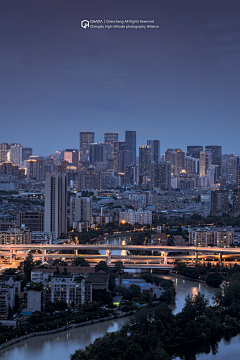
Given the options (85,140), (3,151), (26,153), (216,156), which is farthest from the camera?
(26,153)

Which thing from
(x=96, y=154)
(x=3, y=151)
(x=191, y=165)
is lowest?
(x=191, y=165)

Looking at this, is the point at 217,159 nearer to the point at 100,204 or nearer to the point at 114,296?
the point at 100,204

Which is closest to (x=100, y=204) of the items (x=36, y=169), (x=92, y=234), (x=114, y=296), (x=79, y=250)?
(x=92, y=234)

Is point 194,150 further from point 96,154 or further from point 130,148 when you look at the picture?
point 96,154

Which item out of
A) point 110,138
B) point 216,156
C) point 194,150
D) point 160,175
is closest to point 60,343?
point 160,175

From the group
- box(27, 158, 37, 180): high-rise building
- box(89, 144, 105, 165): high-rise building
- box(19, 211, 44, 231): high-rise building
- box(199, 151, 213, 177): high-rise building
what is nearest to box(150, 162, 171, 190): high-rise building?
box(199, 151, 213, 177): high-rise building

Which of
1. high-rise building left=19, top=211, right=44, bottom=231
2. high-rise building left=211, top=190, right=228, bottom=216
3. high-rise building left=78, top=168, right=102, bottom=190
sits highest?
high-rise building left=78, top=168, right=102, bottom=190

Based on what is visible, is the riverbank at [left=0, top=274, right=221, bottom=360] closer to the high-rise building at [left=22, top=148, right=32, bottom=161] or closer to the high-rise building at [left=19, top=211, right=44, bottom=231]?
the high-rise building at [left=19, top=211, right=44, bottom=231]
